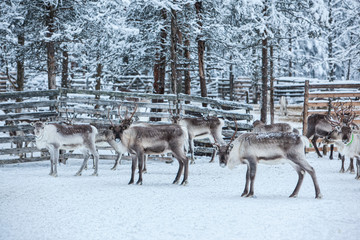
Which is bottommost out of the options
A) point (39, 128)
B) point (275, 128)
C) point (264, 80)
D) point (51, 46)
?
point (275, 128)

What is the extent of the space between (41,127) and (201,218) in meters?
5.29

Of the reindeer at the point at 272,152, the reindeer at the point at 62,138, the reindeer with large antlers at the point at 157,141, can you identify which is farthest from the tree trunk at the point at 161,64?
the reindeer at the point at 272,152

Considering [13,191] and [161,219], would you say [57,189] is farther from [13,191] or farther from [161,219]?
[161,219]

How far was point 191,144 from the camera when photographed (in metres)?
11.2

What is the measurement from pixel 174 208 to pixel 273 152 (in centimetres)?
201

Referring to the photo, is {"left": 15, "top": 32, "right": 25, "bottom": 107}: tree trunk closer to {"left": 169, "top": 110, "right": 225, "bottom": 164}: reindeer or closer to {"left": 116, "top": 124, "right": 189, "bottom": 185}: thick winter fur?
{"left": 169, "top": 110, "right": 225, "bottom": 164}: reindeer

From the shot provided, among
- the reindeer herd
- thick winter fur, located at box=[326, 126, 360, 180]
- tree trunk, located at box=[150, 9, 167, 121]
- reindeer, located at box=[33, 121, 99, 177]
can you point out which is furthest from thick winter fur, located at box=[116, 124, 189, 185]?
tree trunk, located at box=[150, 9, 167, 121]

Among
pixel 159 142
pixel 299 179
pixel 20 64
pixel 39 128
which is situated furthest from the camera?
pixel 20 64

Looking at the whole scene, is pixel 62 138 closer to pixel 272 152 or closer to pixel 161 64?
pixel 272 152

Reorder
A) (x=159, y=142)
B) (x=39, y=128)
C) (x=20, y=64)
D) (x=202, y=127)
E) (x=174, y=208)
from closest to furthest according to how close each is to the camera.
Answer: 1. (x=174, y=208)
2. (x=159, y=142)
3. (x=39, y=128)
4. (x=202, y=127)
5. (x=20, y=64)

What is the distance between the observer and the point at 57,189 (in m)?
7.28

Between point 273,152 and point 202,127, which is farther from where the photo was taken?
point 202,127

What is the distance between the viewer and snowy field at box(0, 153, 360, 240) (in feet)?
15.3

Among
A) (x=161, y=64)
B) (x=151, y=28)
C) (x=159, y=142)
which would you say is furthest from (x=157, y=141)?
(x=161, y=64)
